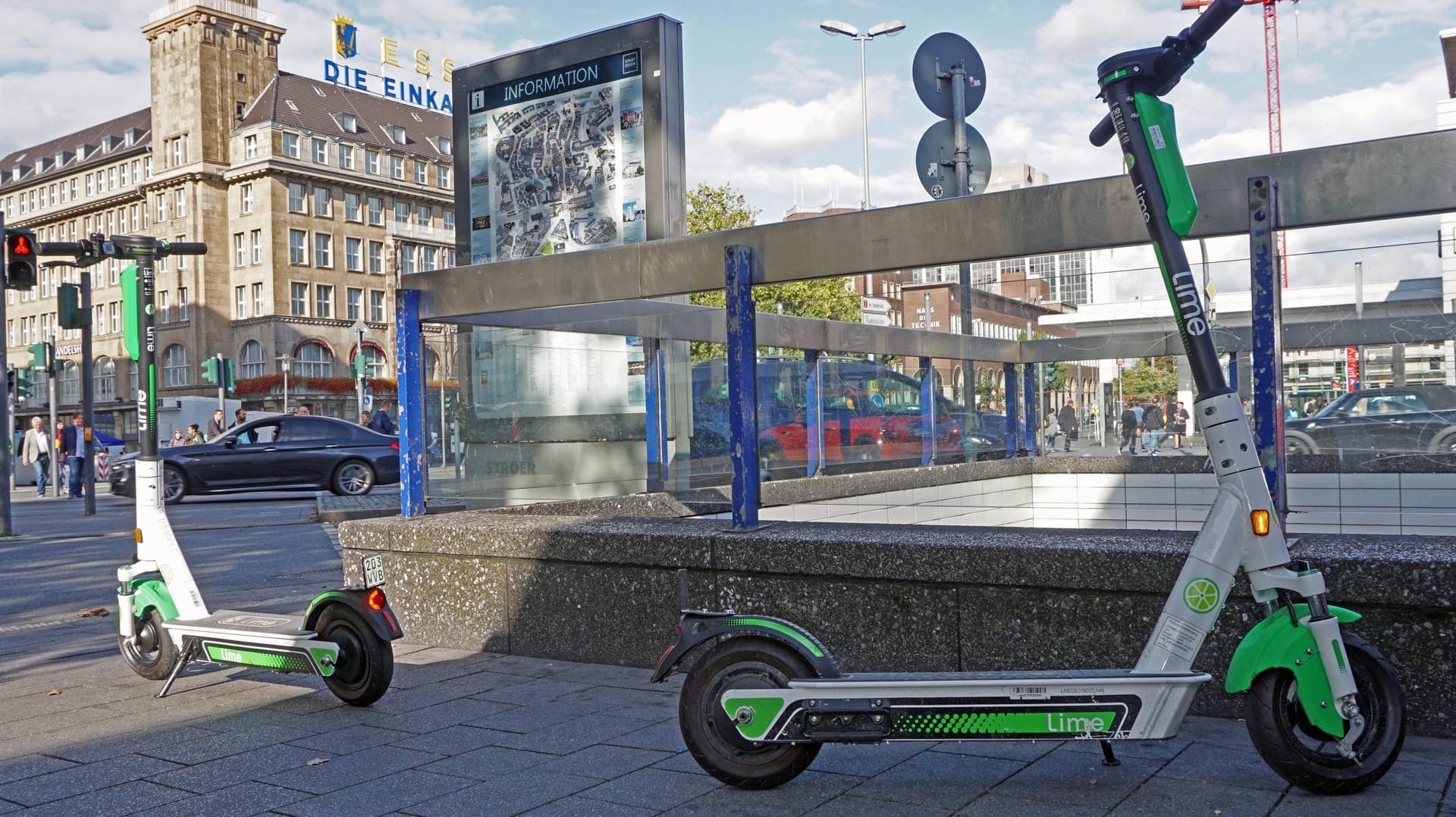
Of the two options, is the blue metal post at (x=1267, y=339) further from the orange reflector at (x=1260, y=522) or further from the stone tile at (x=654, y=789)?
the stone tile at (x=654, y=789)

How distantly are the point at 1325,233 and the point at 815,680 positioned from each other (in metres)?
3.17

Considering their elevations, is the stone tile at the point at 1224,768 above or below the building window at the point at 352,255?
below

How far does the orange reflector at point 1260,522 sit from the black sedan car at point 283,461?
61.5 feet

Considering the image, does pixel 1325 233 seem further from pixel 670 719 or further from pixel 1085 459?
pixel 1085 459

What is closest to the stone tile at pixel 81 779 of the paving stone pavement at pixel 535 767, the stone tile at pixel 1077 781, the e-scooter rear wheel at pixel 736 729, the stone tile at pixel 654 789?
the paving stone pavement at pixel 535 767

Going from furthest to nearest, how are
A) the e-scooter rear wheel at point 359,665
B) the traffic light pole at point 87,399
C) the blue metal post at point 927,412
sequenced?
the traffic light pole at point 87,399 → the blue metal post at point 927,412 → the e-scooter rear wheel at point 359,665

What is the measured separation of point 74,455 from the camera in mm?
25578

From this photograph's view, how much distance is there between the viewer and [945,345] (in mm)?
10750

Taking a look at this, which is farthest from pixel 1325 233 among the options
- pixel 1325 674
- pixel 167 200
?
pixel 167 200

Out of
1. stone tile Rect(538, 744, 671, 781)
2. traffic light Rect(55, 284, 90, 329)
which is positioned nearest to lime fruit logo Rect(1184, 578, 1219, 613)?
stone tile Rect(538, 744, 671, 781)

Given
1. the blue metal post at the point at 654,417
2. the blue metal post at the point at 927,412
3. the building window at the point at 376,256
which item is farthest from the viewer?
the building window at the point at 376,256

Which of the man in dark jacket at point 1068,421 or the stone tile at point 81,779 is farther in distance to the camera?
the man in dark jacket at point 1068,421

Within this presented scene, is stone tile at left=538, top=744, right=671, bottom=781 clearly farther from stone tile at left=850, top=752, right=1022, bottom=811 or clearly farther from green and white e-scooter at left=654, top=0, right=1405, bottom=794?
stone tile at left=850, top=752, right=1022, bottom=811

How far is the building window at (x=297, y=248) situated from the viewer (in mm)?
68312
